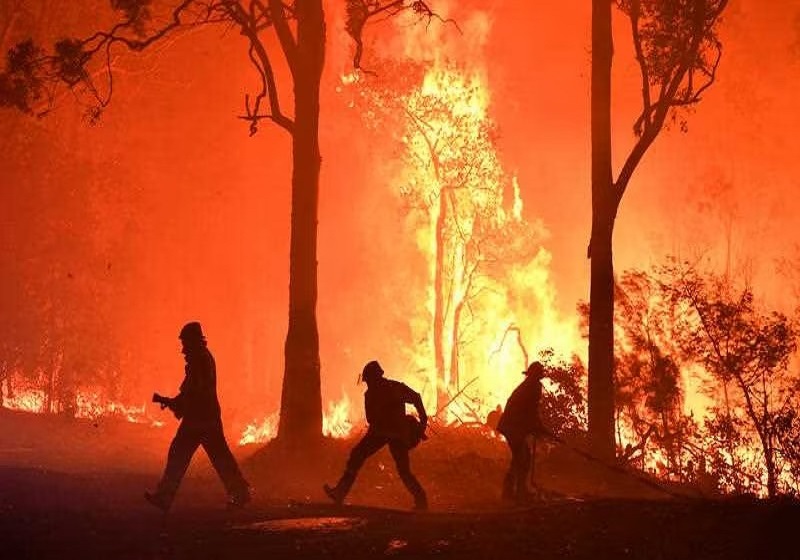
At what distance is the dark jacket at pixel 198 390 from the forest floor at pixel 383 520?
4.40ft

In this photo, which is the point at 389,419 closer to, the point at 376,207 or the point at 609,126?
the point at 609,126

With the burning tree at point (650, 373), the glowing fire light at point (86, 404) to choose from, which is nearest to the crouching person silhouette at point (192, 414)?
the burning tree at point (650, 373)

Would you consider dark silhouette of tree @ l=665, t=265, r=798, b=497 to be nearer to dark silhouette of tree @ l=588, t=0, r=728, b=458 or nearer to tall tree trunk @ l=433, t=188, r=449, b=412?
dark silhouette of tree @ l=588, t=0, r=728, b=458

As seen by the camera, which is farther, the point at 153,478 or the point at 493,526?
the point at 153,478

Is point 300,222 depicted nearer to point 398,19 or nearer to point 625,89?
point 398,19

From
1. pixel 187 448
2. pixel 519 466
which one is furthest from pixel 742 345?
pixel 187 448

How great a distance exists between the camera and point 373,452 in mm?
14727

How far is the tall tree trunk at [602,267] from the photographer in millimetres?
20141

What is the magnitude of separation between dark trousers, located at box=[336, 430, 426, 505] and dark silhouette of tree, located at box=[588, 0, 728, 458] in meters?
6.23

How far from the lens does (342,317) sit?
56562 mm

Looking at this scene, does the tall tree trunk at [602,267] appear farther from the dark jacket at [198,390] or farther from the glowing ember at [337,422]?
the dark jacket at [198,390]

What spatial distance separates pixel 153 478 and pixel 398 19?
1268 inches

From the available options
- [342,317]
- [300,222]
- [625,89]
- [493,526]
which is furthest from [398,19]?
[493,526]

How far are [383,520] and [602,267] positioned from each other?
8934 mm
